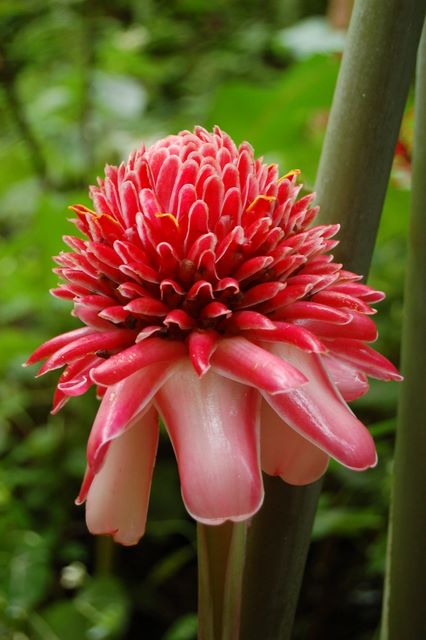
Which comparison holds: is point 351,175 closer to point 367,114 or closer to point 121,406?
point 367,114

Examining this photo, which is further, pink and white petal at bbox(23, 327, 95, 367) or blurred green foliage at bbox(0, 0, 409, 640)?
blurred green foliage at bbox(0, 0, 409, 640)

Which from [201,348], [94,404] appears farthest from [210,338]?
[94,404]

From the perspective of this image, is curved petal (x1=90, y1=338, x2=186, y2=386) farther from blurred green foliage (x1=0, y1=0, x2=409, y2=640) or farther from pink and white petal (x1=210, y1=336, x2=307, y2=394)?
blurred green foliage (x1=0, y1=0, x2=409, y2=640)

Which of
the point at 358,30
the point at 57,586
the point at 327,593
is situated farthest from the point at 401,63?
the point at 57,586

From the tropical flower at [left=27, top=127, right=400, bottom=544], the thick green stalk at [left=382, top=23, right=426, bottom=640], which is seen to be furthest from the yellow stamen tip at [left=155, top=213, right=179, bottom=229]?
the thick green stalk at [left=382, top=23, right=426, bottom=640]

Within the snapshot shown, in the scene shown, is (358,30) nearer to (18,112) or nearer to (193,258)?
(193,258)

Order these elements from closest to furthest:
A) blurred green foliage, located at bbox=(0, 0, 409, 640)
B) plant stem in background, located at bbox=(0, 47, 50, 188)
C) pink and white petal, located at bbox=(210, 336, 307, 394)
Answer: pink and white petal, located at bbox=(210, 336, 307, 394), blurred green foliage, located at bbox=(0, 0, 409, 640), plant stem in background, located at bbox=(0, 47, 50, 188)

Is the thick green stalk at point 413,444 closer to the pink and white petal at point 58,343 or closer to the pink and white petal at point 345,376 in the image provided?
the pink and white petal at point 345,376
